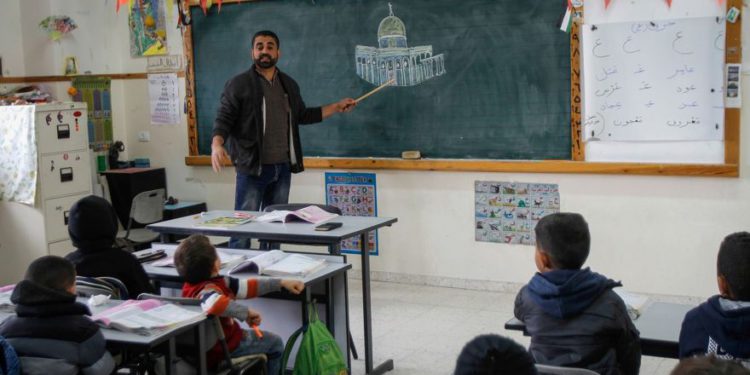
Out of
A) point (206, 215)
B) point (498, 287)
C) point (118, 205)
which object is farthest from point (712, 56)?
point (118, 205)

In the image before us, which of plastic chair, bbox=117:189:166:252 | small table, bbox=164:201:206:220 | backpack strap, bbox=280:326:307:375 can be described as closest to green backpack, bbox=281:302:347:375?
backpack strap, bbox=280:326:307:375

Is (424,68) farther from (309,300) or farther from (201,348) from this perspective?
(201,348)

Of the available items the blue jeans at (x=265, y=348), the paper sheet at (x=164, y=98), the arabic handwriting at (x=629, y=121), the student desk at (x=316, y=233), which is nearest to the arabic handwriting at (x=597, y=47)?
the arabic handwriting at (x=629, y=121)

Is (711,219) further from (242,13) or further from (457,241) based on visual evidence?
(242,13)

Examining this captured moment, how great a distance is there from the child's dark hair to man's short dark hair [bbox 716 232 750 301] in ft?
5.86

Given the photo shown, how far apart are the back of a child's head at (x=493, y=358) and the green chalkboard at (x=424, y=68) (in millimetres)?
4150

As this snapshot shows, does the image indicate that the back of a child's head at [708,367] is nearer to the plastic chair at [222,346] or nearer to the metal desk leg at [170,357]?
the metal desk leg at [170,357]

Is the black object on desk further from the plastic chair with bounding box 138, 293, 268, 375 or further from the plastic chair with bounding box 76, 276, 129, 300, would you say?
the plastic chair with bounding box 138, 293, 268, 375

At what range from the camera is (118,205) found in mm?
6945

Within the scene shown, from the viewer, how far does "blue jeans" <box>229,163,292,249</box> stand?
17.9 ft

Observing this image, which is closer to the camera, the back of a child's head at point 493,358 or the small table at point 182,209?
the back of a child's head at point 493,358

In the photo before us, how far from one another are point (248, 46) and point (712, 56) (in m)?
→ 3.32

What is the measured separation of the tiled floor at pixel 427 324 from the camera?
445 centimetres

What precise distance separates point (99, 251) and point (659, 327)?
209 centimetres
